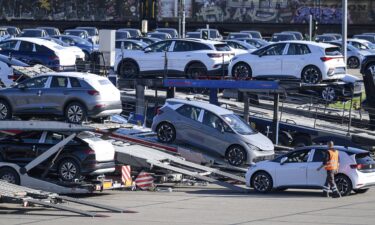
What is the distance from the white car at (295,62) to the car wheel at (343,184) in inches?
326

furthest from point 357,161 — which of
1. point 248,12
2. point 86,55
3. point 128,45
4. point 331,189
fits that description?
point 248,12

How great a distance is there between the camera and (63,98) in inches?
1116

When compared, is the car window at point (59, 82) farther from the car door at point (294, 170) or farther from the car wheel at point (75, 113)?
the car door at point (294, 170)

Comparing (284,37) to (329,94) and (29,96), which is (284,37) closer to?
(329,94)

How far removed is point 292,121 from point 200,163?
6043 mm

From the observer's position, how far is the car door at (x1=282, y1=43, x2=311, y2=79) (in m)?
33.5

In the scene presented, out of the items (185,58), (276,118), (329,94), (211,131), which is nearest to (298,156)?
(211,131)

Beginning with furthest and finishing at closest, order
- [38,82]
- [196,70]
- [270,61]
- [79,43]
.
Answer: [79,43]
[196,70]
[270,61]
[38,82]

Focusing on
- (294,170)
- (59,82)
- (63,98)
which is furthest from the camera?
(59,82)

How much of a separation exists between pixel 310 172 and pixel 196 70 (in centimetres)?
1065

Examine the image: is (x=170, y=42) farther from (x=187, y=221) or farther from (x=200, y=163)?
(x=187, y=221)

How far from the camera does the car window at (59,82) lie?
28484mm

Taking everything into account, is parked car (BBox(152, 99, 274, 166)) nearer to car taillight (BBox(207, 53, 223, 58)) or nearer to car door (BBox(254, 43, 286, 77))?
car door (BBox(254, 43, 286, 77))

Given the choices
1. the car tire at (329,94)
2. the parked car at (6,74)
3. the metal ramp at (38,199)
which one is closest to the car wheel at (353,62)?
the car tire at (329,94)
